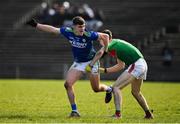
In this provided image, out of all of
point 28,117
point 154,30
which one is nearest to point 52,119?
point 28,117

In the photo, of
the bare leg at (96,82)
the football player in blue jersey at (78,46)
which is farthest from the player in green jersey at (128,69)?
the bare leg at (96,82)

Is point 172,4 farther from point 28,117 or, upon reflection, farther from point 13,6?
point 28,117

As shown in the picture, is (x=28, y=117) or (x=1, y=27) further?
(x=1, y=27)

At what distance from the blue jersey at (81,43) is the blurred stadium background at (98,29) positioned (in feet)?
81.0

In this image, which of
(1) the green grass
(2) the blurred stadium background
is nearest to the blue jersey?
(1) the green grass

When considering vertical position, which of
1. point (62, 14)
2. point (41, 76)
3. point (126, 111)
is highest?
point (126, 111)

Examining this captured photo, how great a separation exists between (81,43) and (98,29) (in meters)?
30.4

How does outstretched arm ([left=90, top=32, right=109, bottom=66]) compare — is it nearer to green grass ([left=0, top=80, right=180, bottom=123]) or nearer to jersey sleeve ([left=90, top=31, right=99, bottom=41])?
jersey sleeve ([left=90, top=31, right=99, bottom=41])

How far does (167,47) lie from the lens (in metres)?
44.5

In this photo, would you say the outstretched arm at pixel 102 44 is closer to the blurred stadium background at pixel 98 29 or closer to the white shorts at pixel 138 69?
the white shorts at pixel 138 69

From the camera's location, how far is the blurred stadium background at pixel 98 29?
44.8 metres

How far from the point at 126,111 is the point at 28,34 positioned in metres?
31.6

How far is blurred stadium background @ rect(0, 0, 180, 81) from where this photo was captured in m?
44.8

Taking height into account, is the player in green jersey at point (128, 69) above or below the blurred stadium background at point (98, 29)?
above
